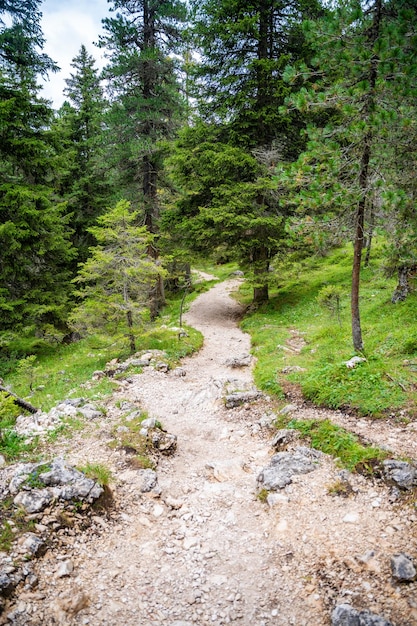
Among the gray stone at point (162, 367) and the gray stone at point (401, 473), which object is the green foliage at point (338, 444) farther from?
the gray stone at point (162, 367)

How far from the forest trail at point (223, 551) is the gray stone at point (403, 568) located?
9cm

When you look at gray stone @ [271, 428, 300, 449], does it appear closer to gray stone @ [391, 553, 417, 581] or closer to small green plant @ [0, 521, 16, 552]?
gray stone @ [391, 553, 417, 581]

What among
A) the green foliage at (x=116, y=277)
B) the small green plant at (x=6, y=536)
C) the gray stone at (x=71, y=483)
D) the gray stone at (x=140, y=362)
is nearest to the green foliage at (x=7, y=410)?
the gray stone at (x=71, y=483)

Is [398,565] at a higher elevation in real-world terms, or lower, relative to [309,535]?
higher

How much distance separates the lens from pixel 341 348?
34.2ft

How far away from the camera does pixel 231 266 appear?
37.8 meters

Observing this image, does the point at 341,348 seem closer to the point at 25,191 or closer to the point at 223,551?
the point at 223,551

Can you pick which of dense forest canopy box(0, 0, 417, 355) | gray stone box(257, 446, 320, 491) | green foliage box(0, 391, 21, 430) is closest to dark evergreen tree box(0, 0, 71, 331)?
dense forest canopy box(0, 0, 417, 355)

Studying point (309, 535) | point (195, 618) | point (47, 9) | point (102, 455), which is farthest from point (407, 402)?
point (47, 9)

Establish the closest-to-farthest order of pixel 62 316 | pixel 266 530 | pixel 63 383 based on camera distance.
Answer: pixel 266 530 → pixel 63 383 → pixel 62 316

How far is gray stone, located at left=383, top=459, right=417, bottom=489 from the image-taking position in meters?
5.06

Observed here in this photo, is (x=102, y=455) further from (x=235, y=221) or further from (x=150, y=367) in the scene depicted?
Answer: (x=235, y=221)

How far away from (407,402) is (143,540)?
5698mm

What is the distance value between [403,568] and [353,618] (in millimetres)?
852
